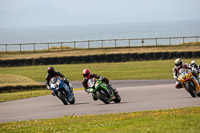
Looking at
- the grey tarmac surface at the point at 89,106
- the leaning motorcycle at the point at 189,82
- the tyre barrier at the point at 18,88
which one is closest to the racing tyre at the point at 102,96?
the grey tarmac surface at the point at 89,106

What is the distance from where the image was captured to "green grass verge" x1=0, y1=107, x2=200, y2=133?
10219 mm

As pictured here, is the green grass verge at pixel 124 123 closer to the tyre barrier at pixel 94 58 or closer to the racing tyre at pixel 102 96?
the racing tyre at pixel 102 96

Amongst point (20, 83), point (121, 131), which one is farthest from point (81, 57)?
point (121, 131)

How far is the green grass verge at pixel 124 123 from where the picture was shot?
1022 cm

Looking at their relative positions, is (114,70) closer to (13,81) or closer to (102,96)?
Result: (13,81)

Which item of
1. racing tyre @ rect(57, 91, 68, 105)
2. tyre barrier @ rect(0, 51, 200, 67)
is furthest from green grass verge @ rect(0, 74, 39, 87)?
tyre barrier @ rect(0, 51, 200, 67)

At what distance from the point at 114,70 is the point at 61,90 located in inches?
922

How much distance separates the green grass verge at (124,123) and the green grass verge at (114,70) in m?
21.0

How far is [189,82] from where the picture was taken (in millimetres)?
17656

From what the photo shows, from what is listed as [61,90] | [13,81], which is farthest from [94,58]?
[61,90]

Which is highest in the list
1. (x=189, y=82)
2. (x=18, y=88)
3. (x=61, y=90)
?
(x=189, y=82)

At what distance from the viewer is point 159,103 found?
16422 mm

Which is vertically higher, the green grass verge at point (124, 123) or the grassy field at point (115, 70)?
the grassy field at point (115, 70)

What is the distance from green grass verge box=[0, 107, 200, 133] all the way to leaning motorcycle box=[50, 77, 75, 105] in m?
4.14
